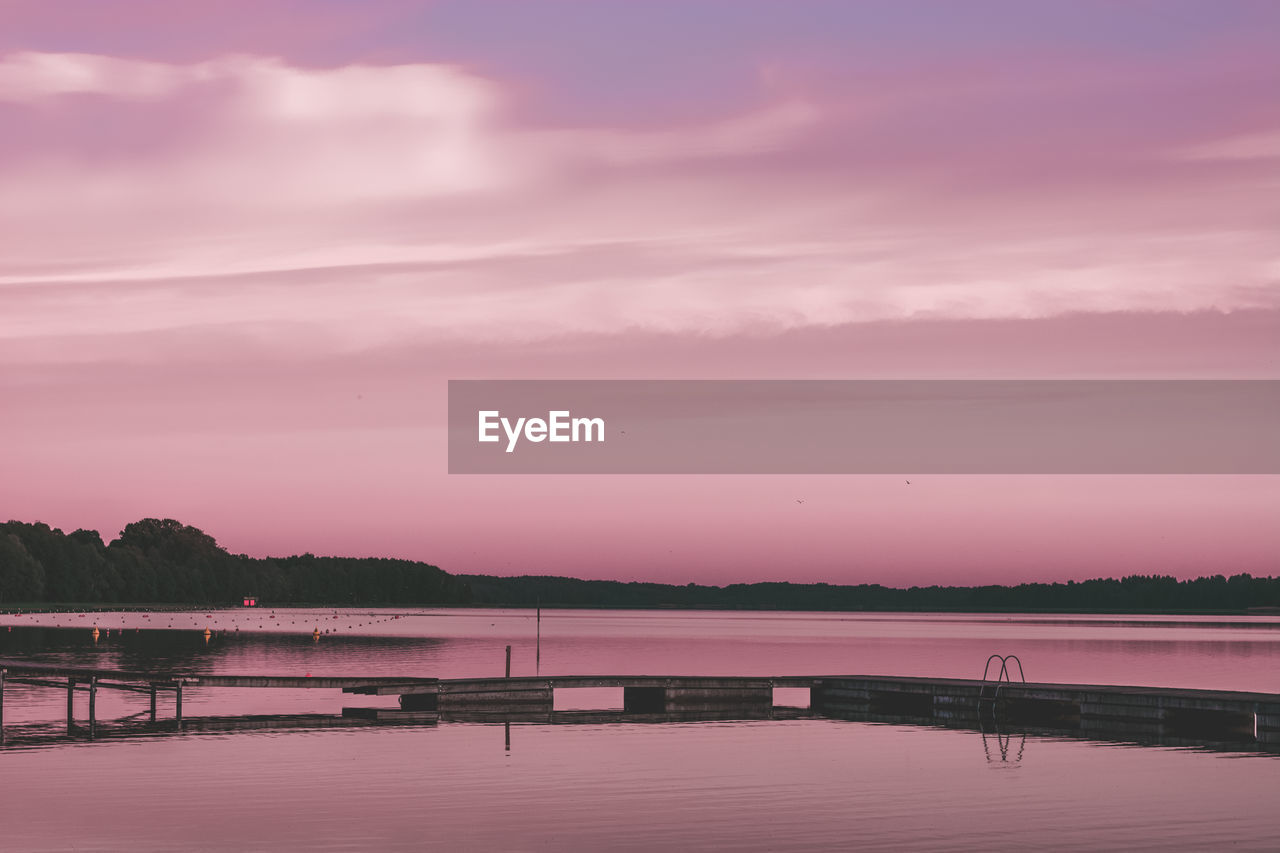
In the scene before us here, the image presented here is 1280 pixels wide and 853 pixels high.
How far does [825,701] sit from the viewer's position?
57000 millimetres

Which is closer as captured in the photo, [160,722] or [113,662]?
[160,722]

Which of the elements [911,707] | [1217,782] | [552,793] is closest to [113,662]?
[911,707]

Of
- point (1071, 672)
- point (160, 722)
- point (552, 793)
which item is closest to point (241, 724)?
point (160, 722)

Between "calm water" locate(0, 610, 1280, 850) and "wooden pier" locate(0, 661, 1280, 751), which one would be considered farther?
"wooden pier" locate(0, 661, 1280, 751)

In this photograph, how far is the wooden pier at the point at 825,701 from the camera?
47594 mm

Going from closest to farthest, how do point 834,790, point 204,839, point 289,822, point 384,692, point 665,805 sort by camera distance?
1. point 204,839
2. point 289,822
3. point 665,805
4. point 834,790
5. point 384,692

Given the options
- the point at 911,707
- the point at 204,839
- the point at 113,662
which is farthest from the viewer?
the point at 113,662

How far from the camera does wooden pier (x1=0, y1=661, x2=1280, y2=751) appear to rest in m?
47.6

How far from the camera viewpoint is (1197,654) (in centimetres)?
12962

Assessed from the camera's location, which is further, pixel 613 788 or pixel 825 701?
pixel 825 701

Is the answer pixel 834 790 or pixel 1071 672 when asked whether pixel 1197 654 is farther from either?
pixel 834 790

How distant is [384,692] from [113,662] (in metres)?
46.2

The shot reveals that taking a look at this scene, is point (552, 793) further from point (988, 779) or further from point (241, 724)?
point (241, 724)

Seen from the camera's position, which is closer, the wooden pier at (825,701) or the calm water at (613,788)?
the calm water at (613,788)
